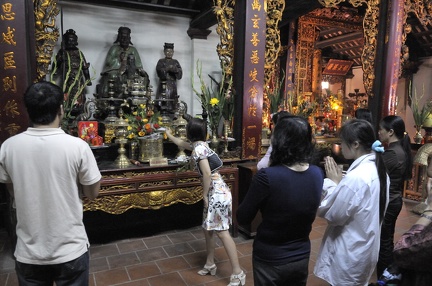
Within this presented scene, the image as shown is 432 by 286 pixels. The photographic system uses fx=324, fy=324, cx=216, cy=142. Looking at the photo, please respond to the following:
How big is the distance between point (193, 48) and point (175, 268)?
517 centimetres

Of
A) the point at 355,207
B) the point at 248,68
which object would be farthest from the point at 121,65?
the point at 355,207

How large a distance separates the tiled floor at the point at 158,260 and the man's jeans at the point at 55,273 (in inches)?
50.4

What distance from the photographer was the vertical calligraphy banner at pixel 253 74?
3.74 meters

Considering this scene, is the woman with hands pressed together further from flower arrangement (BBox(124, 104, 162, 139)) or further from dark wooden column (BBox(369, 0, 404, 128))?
dark wooden column (BBox(369, 0, 404, 128))

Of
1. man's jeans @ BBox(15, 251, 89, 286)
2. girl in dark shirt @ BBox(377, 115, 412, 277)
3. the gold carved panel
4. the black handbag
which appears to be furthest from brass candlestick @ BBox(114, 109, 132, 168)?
girl in dark shirt @ BBox(377, 115, 412, 277)

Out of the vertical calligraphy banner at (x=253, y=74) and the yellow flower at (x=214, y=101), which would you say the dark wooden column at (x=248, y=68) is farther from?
the yellow flower at (x=214, y=101)

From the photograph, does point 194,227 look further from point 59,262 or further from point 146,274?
point 59,262

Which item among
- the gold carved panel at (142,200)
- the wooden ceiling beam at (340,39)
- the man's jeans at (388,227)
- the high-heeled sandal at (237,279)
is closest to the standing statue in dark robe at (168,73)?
the gold carved panel at (142,200)

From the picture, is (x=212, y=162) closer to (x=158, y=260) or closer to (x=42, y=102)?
(x=158, y=260)

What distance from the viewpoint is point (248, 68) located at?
3.77 metres

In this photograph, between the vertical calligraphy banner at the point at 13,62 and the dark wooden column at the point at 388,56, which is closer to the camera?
the vertical calligraphy banner at the point at 13,62

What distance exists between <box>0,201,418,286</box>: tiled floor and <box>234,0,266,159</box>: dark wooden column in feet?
3.81

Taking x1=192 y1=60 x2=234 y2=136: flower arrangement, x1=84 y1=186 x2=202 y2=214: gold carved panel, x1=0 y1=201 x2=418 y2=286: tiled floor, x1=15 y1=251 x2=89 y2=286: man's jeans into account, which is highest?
x1=192 y1=60 x2=234 y2=136: flower arrangement

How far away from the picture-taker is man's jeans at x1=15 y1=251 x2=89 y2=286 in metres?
1.46
